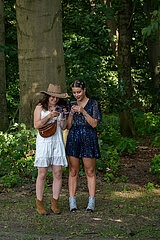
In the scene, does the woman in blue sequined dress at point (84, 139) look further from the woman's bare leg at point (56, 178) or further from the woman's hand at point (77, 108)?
the woman's bare leg at point (56, 178)

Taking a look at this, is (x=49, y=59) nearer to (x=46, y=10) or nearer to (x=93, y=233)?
(x=46, y=10)

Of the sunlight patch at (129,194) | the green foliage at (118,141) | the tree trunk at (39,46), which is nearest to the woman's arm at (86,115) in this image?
the sunlight patch at (129,194)

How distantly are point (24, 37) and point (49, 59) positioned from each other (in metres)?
0.71

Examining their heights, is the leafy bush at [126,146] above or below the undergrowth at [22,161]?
below

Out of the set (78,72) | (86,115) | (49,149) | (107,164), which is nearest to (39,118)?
(49,149)

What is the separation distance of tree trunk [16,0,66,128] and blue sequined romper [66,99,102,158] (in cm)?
265

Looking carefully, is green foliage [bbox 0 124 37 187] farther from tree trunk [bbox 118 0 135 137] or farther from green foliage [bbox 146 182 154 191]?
tree trunk [bbox 118 0 135 137]

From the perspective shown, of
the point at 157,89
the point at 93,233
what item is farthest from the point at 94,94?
the point at 157,89

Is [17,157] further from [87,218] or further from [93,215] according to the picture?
[87,218]

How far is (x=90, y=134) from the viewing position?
6.36 m

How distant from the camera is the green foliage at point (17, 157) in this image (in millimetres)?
8211

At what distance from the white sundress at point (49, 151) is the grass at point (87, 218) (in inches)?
30.0

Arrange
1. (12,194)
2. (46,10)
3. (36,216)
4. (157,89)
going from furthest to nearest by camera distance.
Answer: (157,89)
(46,10)
(12,194)
(36,216)

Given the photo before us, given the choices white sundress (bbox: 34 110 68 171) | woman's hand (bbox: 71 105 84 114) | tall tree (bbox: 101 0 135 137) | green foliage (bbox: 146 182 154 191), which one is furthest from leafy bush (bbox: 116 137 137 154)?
woman's hand (bbox: 71 105 84 114)
